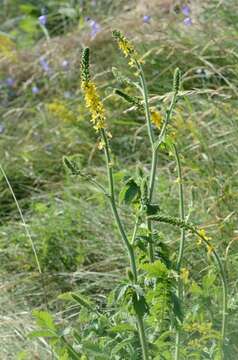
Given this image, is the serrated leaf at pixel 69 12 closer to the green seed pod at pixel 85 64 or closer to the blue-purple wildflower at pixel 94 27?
the blue-purple wildflower at pixel 94 27

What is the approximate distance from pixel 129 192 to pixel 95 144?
2.40 metres

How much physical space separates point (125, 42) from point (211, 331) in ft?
2.23

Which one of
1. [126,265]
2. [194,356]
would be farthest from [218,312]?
[126,265]

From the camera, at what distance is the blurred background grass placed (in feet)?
11.0

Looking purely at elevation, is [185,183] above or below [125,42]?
below

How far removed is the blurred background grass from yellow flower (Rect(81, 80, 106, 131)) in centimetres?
26

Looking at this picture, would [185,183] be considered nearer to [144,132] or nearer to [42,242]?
[42,242]

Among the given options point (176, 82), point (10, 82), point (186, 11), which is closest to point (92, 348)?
point (176, 82)

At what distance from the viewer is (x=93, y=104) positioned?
2.19m

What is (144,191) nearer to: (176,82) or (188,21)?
(176,82)

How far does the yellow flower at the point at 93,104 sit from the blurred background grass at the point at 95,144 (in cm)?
26

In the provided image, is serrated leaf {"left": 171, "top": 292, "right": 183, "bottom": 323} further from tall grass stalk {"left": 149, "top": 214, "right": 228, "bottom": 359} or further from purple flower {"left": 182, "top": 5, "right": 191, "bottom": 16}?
purple flower {"left": 182, "top": 5, "right": 191, "bottom": 16}

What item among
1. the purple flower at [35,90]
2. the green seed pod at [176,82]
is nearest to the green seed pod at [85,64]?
the green seed pod at [176,82]

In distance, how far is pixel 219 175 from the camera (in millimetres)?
3623
